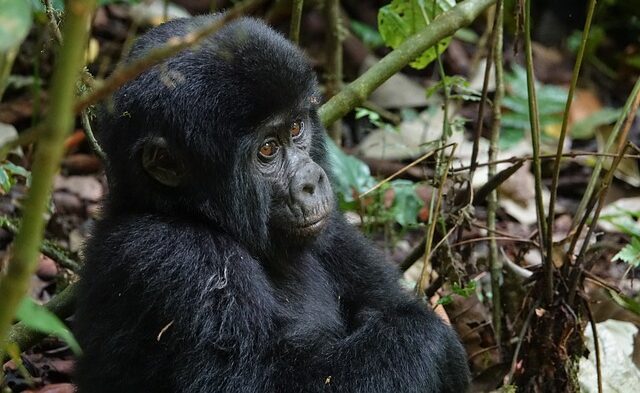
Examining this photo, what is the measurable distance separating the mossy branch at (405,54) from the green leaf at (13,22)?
2.81 meters

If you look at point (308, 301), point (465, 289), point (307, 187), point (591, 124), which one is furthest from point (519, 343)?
point (591, 124)

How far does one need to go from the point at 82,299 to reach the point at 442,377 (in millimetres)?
1412

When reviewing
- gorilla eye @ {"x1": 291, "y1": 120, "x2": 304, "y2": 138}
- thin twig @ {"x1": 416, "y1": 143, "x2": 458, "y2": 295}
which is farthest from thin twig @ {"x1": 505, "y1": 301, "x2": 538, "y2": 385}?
gorilla eye @ {"x1": 291, "y1": 120, "x2": 304, "y2": 138}

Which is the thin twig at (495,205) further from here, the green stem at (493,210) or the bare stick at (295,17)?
the bare stick at (295,17)

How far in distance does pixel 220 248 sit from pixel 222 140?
1.30 feet

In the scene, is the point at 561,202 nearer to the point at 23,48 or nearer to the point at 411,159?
the point at 411,159

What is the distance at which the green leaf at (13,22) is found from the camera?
1422 millimetres

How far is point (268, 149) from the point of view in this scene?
3.58m

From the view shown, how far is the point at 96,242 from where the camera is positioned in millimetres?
3473

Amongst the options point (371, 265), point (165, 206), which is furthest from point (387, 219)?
point (165, 206)

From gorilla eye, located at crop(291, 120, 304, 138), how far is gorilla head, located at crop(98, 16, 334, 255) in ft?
0.25

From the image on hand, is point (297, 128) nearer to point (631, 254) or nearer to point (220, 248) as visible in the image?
point (220, 248)

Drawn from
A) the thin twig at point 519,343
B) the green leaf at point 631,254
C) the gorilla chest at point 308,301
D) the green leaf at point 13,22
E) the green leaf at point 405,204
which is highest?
the green leaf at point 13,22

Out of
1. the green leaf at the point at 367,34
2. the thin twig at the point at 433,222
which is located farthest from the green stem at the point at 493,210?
the green leaf at the point at 367,34
